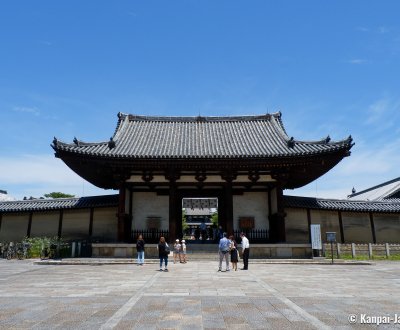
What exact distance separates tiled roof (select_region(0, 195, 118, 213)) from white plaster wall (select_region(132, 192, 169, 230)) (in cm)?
241

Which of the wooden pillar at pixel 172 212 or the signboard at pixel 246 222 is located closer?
the wooden pillar at pixel 172 212

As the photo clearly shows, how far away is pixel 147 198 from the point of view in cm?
2236

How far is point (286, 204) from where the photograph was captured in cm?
2375

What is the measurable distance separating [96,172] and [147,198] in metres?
3.98

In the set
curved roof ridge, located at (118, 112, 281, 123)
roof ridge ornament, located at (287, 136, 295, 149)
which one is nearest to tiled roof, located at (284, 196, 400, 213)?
roof ridge ornament, located at (287, 136, 295, 149)

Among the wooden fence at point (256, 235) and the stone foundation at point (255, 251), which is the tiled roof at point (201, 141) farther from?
the stone foundation at point (255, 251)

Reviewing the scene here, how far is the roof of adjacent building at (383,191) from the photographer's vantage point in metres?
39.7

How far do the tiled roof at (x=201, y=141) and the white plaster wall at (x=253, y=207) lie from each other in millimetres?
3229

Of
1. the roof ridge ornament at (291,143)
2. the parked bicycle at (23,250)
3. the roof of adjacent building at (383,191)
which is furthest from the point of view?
the roof of adjacent building at (383,191)

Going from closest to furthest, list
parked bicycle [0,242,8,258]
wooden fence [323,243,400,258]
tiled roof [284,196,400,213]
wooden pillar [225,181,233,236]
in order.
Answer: wooden pillar [225,181,233,236] < wooden fence [323,243,400,258] < parked bicycle [0,242,8,258] < tiled roof [284,196,400,213]

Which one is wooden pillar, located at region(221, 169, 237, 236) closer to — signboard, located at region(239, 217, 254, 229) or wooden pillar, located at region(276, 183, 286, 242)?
signboard, located at region(239, 217, 254, 229)

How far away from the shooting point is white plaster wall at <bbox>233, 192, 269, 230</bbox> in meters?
21.9

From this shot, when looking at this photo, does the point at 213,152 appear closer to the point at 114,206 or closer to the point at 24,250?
the point at 114,206

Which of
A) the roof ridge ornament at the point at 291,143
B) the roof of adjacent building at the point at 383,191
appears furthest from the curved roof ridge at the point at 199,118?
the roof of adjacent building at the point at 383,191
